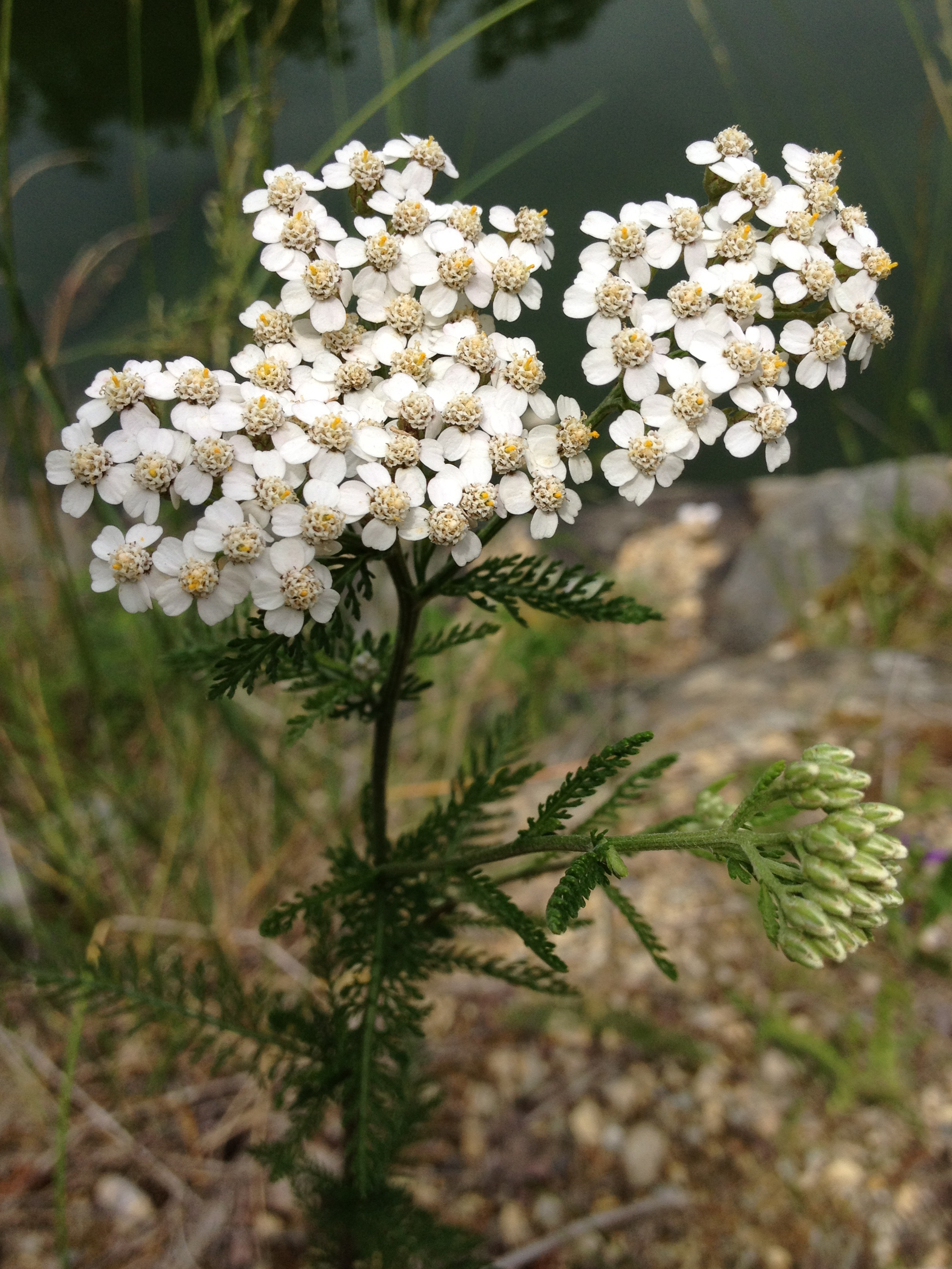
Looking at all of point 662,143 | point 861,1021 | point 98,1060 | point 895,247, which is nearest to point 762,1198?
point 861,1021

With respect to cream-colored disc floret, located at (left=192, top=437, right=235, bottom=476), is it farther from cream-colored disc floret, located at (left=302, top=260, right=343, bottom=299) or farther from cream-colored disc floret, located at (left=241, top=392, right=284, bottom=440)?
cream-colored disc floret, located at (left=302, top=260, right=343, bottom=299)

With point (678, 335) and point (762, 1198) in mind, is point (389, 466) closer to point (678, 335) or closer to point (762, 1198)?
point (678, 335)

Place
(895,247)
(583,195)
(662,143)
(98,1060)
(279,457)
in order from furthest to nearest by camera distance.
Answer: (662,143)
(583,195)
(895,247)
(98,1060)
(279,457)

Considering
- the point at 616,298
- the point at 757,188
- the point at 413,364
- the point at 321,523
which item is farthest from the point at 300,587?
the point at 757,188

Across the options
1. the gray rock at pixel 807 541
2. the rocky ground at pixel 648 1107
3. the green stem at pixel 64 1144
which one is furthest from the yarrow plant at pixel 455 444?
the gray rock at pixel 807 541

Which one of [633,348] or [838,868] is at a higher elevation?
[633,348]

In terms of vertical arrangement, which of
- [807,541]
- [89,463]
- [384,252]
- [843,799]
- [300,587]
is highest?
[384,252]

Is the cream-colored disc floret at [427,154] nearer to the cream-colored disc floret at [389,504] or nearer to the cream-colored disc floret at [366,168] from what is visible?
the cream-colored disc floret at [366,168]

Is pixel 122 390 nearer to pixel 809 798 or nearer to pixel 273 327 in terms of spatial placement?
pixel 273 327
